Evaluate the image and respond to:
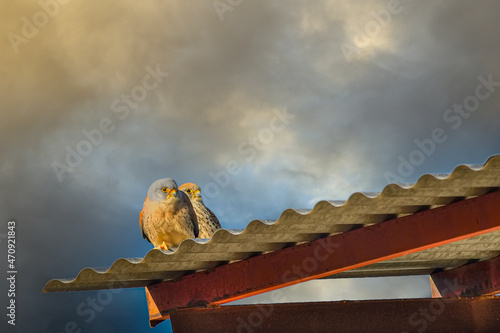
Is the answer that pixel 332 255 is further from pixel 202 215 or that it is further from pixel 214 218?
pixel 214 218

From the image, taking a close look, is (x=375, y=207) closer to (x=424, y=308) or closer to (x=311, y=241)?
(x=311, y=241)

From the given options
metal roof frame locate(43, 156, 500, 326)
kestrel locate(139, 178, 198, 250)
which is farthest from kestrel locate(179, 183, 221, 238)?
metal roof frame locate(43, 156, 500, 326)

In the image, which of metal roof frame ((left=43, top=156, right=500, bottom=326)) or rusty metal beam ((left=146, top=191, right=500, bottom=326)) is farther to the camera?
rusty metal beam ((left=146, top=191, right=500, bottom=326))

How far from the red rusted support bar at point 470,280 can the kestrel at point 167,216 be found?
9.68 feet

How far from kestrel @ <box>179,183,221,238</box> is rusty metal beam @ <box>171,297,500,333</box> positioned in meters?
3.04

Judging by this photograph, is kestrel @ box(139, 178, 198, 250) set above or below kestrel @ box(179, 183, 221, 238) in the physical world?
below

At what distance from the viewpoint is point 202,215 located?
940cm

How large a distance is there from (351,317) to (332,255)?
100cm

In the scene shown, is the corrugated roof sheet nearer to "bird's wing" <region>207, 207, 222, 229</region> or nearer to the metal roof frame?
the metal roof frame

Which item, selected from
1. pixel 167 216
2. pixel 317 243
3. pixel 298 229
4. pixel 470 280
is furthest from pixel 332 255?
pixel 167 216

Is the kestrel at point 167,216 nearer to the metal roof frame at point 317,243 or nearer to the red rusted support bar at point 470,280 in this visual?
the metal roof frame at point 317,243

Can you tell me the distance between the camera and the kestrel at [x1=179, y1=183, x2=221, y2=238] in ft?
30.1

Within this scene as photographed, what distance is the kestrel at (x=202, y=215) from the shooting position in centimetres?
919

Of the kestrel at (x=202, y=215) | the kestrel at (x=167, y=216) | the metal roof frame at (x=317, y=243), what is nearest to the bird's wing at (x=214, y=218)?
the kestrel at (x=202, y=215)
